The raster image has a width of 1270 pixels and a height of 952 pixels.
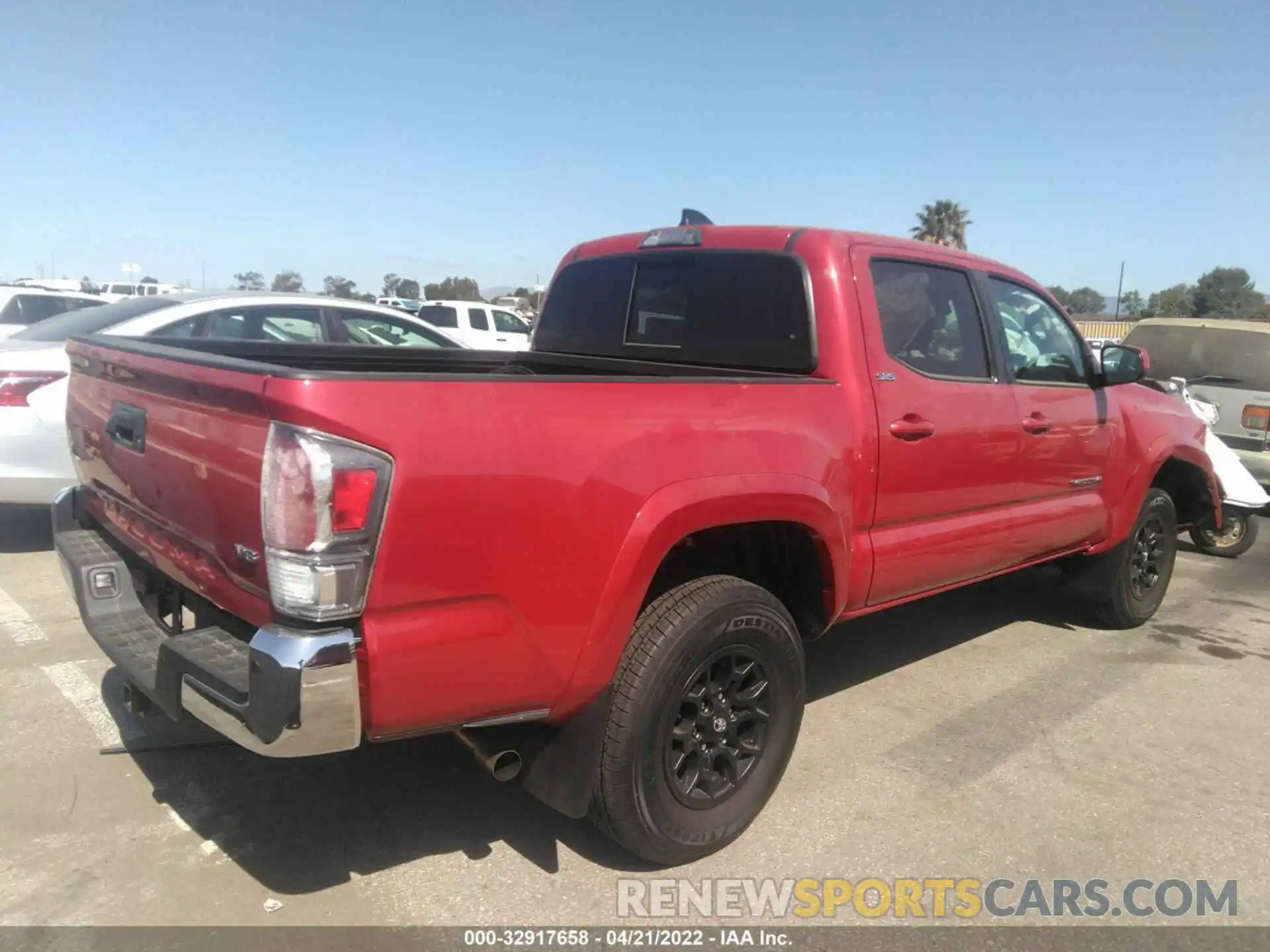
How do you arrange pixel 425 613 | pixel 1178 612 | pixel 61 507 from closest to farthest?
1. pixel 425 613
2. pixel 61 507
3. pixel 1178 612

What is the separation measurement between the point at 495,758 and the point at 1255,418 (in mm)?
8388

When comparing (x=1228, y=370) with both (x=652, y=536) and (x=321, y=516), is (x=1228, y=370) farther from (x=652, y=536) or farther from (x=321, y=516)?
(x=321, y=516)

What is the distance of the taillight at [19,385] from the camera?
18.9 feet

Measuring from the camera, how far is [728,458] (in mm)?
2863

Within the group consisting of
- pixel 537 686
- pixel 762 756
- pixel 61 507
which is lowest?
pixel 762 756

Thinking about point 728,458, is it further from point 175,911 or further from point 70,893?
point 70,893

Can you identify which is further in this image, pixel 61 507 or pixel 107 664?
pixel 107 664

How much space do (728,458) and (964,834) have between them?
1.59 m

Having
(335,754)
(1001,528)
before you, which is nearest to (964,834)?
(1001,528)

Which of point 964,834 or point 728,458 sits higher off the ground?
point 728,458

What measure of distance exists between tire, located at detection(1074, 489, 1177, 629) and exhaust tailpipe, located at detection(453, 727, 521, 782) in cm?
396

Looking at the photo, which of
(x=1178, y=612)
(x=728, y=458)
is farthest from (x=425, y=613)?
(x=1178, y=612)

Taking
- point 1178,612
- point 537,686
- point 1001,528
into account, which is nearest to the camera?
point 537,686

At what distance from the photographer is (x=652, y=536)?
2621 millimetres
